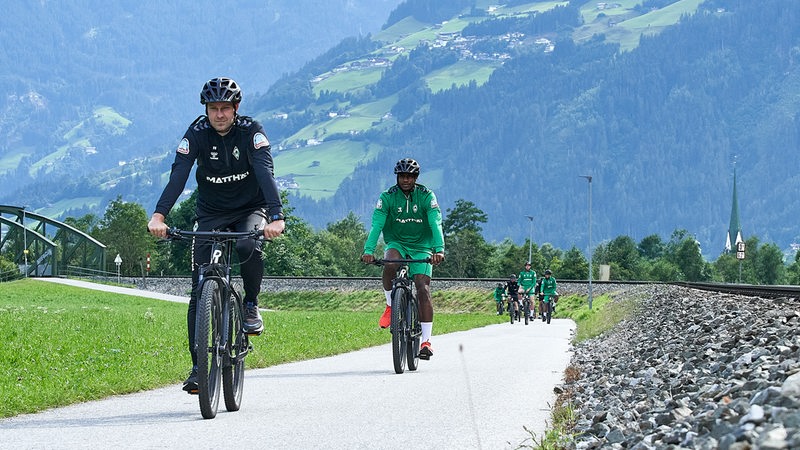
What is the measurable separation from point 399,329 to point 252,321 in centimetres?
397

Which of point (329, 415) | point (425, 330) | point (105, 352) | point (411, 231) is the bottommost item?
point (329, 415)

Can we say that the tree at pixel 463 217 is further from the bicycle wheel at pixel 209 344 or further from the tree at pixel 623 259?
the bicycle wheel at pixel 209 344

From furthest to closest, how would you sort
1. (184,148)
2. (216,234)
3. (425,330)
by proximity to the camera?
(425,330), (184,148), (216,234)

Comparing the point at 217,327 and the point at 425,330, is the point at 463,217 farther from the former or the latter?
the point at 217,327

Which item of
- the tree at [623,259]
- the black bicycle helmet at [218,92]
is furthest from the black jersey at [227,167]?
the tree at [623,259]

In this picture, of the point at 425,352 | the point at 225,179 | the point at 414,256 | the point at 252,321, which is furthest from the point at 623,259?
the point at 225,179

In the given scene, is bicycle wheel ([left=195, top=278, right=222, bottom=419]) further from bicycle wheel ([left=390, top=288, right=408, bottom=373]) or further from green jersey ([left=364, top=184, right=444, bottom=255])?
green jersey ([left=364, top=184, right=444, bottom=255])

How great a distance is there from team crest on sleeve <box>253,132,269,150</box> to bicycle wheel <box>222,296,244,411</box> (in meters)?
1.14

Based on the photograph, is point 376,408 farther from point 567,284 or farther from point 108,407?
point 567,284

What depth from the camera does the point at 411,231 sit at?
1402 centimetres

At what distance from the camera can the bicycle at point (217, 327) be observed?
8.46 m

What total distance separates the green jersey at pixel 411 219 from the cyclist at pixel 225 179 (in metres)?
4.38

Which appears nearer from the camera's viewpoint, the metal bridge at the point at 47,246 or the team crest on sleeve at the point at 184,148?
the team crest on sleeve at the point at 184,148

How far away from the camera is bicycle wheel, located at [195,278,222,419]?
27.4ft
